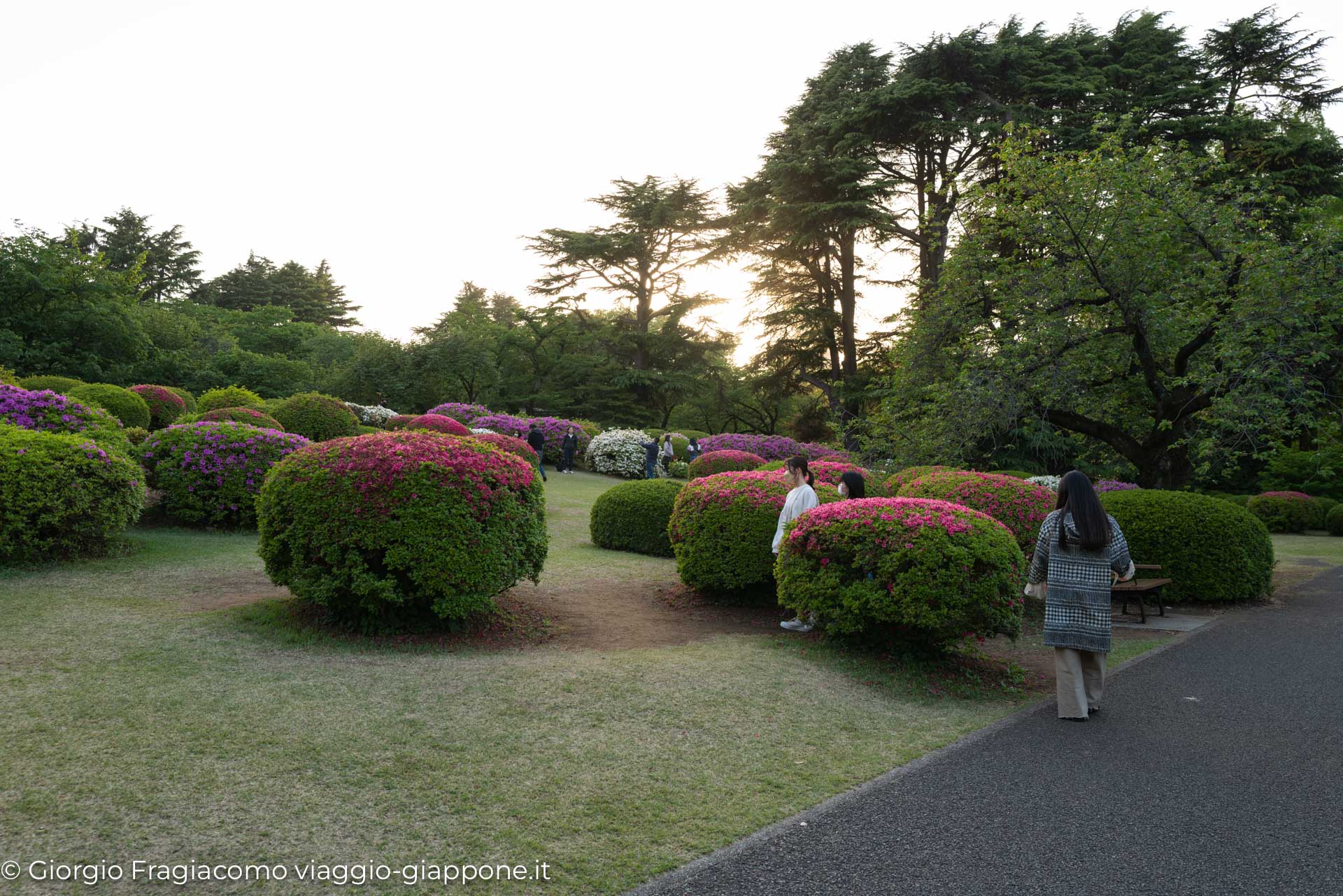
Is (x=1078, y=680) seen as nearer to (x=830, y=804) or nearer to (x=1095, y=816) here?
(x=1095, y=816)

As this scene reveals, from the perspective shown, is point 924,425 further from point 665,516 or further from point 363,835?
point 363,835

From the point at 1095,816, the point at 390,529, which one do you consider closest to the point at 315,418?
the point at 390,529

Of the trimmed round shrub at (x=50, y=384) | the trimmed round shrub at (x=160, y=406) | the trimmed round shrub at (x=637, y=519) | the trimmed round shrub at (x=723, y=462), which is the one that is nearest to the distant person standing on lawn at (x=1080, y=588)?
the trimmed round shrub at (x=637, y=519)

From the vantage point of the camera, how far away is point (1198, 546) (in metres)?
9.35

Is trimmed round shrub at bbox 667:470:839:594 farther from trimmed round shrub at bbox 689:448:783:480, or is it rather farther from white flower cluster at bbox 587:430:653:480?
white flower cluster at bbox 587:430:653:480

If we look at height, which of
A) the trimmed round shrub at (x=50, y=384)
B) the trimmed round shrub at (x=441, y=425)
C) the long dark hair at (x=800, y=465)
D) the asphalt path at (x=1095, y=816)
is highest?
the trimmed round shrub at (x=50, y=384)

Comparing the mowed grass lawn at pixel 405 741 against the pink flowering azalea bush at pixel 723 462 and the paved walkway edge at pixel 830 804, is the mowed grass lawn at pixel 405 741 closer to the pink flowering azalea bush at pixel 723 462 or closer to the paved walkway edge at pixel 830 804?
the paved walkway edge at pixel 830 804

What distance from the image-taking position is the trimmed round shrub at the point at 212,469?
9938mm

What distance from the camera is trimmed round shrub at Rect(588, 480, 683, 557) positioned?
10992 mm

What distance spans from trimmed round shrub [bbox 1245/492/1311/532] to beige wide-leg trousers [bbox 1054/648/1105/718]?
70.3 feet

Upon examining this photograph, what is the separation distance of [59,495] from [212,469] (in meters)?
2.79

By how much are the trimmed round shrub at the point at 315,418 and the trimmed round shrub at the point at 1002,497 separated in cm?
1187

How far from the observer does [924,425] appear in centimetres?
1170

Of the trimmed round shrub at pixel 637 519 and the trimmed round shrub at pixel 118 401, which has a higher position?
the trimmed round shrub at pixel 118 401
